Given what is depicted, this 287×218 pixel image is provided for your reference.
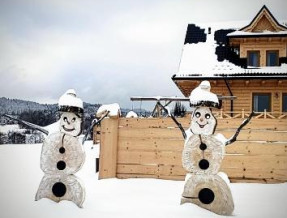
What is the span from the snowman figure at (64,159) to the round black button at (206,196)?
1811 mm

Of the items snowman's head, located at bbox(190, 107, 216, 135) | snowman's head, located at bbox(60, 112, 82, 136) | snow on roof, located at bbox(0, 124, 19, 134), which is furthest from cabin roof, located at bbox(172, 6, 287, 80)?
snowman's head, located at bbox(60, 112, 82, 136)

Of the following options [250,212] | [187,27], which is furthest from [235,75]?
[250,212]

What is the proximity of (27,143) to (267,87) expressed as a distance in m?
9.04

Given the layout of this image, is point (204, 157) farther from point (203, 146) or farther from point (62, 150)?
point (62, 150)

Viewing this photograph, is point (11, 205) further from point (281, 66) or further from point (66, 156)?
point (281, 66)

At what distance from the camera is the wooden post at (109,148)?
776 cm

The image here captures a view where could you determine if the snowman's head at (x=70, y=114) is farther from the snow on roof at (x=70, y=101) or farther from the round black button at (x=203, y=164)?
the round black button at (x=203, y=164)

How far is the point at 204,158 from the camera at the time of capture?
521cm

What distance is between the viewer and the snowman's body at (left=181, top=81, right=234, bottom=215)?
5074mm

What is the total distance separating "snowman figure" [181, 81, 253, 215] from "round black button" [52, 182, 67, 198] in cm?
186

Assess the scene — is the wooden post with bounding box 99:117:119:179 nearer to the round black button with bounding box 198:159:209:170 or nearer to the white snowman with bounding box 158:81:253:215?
the white snowman with bounding box 158:81:253:215

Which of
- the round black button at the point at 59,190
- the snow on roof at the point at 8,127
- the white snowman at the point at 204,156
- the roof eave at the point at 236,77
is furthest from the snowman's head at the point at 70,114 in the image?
the roof eave at the point at 236,77

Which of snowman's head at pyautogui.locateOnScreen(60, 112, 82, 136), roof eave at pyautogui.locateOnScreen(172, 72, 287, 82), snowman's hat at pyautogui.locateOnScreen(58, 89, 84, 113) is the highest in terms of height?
roof eave at pyautogui.locateOnScreen(172, 72, 287, 82)

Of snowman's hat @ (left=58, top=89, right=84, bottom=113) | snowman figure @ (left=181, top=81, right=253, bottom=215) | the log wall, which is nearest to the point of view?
snowman figure @ (left=181, top=81, right=253, bottom=215)
